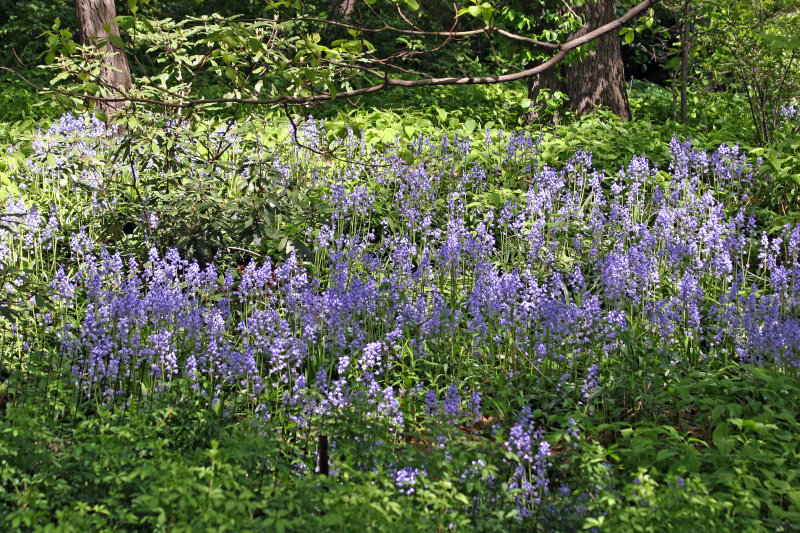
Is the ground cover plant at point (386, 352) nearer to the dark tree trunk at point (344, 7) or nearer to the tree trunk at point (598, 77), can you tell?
the tree trunk at point (598, 77)

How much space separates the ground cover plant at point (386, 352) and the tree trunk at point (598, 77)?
206 centimetres

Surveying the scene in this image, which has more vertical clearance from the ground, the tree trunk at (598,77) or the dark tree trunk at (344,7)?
the dark tree trunk at (344,7)

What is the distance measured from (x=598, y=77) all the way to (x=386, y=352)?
6.30 meters

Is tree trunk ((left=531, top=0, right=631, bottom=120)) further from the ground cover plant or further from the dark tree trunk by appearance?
the dark tree trunk

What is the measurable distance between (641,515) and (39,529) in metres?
2.06

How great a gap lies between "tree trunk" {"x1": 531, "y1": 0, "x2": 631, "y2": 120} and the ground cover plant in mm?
2060

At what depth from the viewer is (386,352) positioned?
457 centimetres

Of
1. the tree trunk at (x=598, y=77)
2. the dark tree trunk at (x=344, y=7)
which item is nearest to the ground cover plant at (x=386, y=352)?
the tree trunk at (x=598, y=77)

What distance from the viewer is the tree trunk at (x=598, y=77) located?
369 inches

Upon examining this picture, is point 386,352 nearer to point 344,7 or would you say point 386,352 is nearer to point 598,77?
point 598,77

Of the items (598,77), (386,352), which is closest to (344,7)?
(598,77)

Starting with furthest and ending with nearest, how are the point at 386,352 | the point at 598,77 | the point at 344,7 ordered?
the point at 344,7 → the point at 598,77 → the point at 386,352

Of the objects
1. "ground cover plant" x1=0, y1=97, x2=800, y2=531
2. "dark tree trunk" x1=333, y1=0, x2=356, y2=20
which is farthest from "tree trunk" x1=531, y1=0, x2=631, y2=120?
"dark tree trunk" x1=333, y1=0, x2=356, y2=20

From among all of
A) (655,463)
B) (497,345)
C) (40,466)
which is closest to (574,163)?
(497,345)
